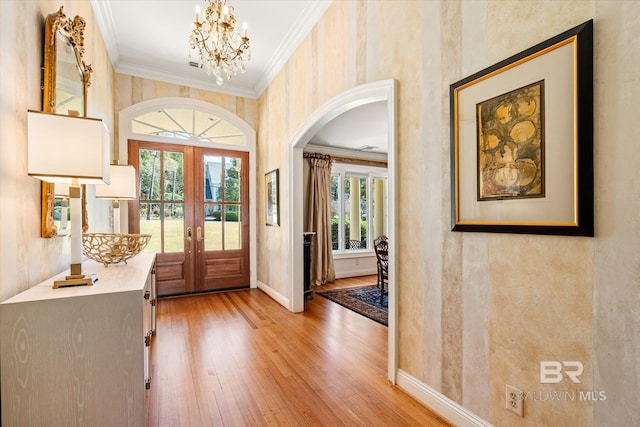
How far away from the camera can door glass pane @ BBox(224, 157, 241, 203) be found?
17.1 ft

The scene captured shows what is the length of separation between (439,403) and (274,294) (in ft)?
10.0

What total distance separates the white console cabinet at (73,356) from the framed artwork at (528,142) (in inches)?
75.1

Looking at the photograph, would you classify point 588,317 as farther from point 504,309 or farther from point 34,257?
point 34,257

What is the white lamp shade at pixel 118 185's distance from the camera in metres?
2.66

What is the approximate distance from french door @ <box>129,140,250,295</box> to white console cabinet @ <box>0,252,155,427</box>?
335 centimetres

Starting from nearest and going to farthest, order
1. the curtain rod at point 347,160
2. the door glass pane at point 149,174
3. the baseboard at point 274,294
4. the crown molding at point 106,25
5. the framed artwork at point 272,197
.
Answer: the crown molding at point 106,25
the baseboard at point 274,294
the framed artwork at point 272,197
the door glass pane at point 149,174
the curtain rod at point 347,160

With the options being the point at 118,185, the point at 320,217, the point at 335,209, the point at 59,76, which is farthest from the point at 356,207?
the point at 59,76

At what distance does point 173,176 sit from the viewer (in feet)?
15.8

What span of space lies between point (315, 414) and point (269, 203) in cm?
333

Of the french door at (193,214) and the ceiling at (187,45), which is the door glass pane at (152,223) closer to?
the french door at (193,214)

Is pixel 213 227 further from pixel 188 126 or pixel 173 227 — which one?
pixel 188 126

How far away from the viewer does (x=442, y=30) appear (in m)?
1.89

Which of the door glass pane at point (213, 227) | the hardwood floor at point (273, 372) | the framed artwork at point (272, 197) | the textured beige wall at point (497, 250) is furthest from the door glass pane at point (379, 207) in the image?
the textured beige wall at point (497, 250)

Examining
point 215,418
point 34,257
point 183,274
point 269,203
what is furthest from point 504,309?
point 183,274
